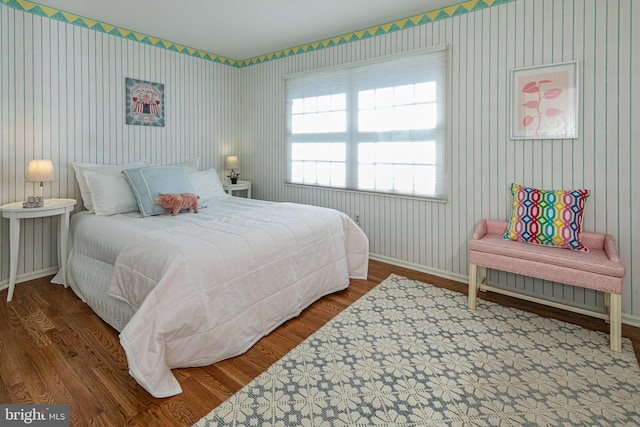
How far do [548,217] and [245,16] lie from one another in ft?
10.3

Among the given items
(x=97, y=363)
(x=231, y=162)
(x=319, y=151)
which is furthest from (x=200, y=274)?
(x=231, y=162)

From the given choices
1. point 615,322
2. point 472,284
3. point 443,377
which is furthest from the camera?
point 472,284

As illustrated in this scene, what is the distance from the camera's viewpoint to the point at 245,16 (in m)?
3.24

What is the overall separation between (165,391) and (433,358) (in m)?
1.46

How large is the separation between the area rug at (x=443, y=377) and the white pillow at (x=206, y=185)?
6.60ft

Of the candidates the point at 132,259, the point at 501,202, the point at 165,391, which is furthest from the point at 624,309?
the point at 132,259

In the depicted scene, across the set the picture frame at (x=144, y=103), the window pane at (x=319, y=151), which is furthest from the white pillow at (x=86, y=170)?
the window pane at (x=319, y=151)

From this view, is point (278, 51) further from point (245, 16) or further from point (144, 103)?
point (144, 103)

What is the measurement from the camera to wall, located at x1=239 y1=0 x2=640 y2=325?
2387mm

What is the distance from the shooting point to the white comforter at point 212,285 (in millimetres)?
1692

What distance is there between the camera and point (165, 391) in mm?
1667

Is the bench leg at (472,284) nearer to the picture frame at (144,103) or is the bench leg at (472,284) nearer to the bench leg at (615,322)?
the bench leg at (615,322)

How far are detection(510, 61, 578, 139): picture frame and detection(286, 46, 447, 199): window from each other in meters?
0.60

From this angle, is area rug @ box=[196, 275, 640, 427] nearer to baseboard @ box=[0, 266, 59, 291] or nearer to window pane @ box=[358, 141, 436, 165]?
window pane @ box=[358, 141, 436, 165]
